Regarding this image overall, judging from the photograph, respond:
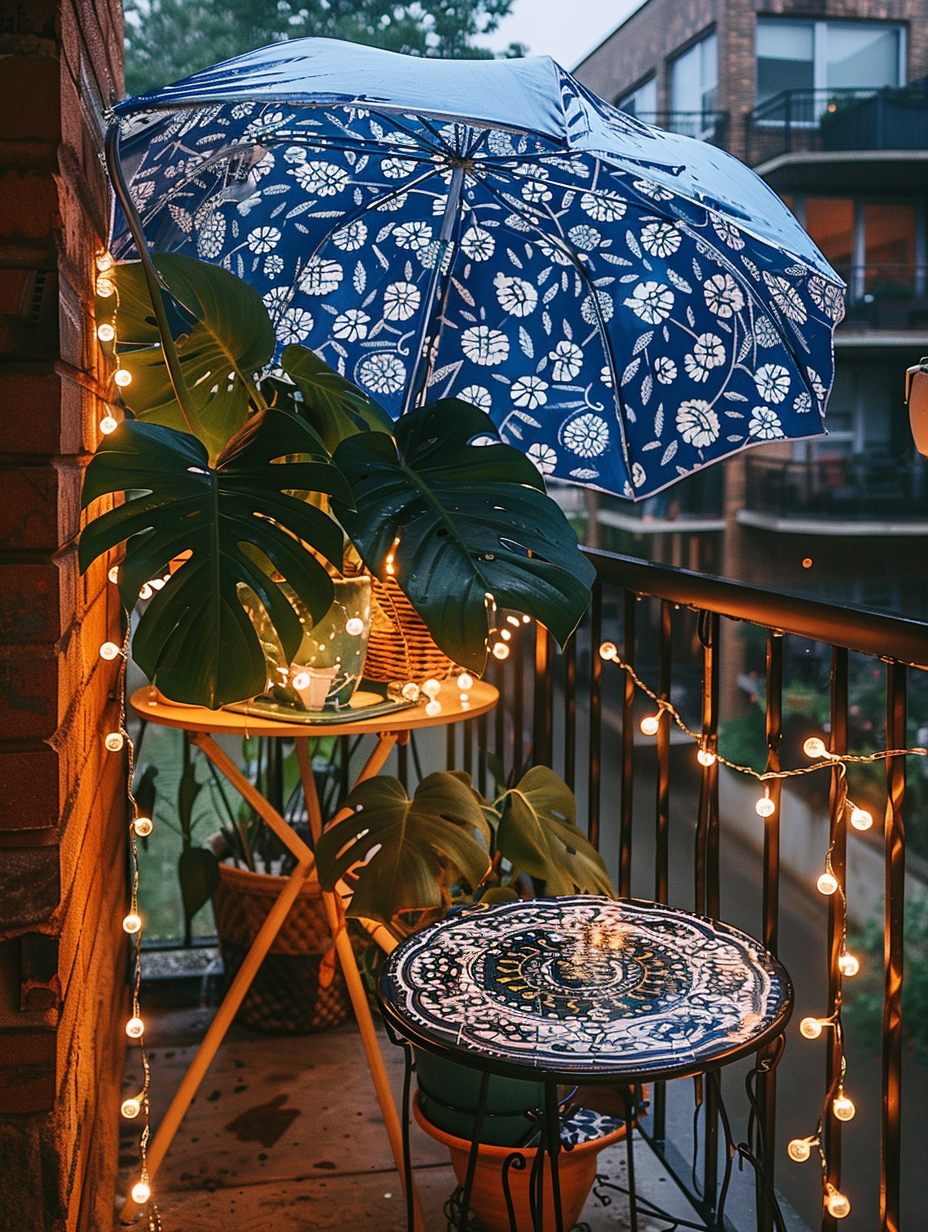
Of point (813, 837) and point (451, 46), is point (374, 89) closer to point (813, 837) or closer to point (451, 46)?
point (451, 46)

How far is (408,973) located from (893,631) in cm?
60

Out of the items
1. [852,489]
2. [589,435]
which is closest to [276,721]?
[589,435]

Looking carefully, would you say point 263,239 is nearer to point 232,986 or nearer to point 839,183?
point 232,986

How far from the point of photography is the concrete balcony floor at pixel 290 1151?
5.34 feet

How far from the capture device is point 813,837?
Result: 39.2 ft

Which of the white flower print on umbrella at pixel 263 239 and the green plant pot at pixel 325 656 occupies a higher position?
the white flower print on umbrella at pixel 263 239

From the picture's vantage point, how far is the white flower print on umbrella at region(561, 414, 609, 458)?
2.07m

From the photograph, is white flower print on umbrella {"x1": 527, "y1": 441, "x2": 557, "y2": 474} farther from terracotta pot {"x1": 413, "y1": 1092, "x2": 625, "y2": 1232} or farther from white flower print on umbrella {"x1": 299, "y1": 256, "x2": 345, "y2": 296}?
terracotta pot {"x1": 413, "y1": 1092, "x2": 625, "y2": 1232}

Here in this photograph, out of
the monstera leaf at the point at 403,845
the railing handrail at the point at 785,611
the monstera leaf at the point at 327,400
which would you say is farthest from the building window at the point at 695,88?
the monstera leaf at the point at 403,845

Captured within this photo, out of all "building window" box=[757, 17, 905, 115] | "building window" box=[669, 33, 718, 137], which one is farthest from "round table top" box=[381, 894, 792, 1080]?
"building window" box=[757, 17, 905, 115]

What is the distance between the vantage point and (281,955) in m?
2.14

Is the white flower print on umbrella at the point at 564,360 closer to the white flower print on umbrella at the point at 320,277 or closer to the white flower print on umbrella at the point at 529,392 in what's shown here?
the white flower print on umbrella at the point at 529,392

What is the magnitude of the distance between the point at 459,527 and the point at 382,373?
945mm

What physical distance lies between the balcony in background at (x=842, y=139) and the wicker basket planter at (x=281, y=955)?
1241 centimetres
